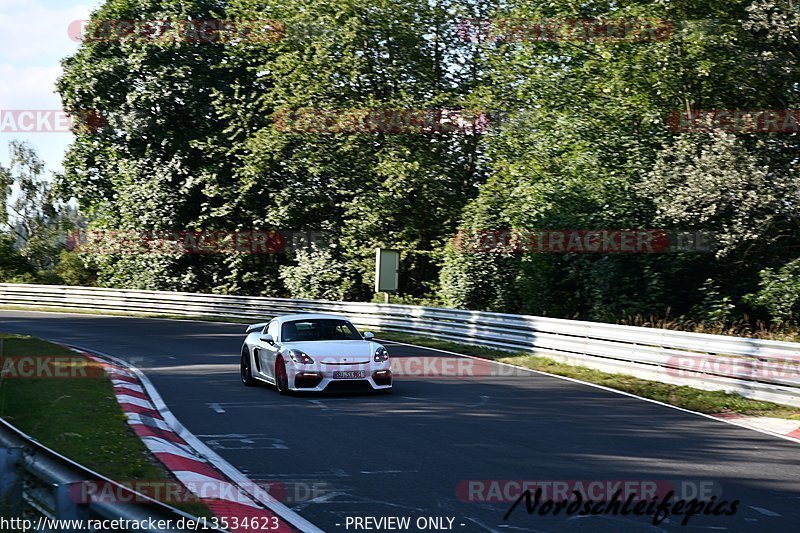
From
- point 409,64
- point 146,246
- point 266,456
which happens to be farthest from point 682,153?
point 146,246

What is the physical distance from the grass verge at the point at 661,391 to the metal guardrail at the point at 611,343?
7.0 inches

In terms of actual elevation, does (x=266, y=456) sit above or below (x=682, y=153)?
below

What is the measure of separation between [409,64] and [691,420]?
80.1 feet

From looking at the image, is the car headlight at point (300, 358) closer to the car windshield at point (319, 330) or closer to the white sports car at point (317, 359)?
the white sports car at point (317, 359)

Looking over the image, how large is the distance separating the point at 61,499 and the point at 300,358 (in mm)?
9997

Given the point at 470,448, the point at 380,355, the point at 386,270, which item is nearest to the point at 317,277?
the point at 386,270

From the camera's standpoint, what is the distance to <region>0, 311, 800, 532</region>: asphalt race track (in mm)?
7027

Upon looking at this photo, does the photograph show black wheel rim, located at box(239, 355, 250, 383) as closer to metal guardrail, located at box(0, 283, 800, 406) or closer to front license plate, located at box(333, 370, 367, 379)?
front license plate, located at box(333, 370, 367, 379)

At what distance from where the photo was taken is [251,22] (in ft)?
122

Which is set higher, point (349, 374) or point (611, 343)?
point (611, 343)

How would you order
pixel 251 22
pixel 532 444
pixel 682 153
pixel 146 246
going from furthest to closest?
pixel 146 246
pixel 251 22
pixel 682 153
pixel 532 444

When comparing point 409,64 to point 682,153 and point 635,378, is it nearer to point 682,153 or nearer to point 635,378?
point 682,153

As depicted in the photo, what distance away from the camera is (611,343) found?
58.3ft

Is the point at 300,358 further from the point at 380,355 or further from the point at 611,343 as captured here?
the point at 611,343
